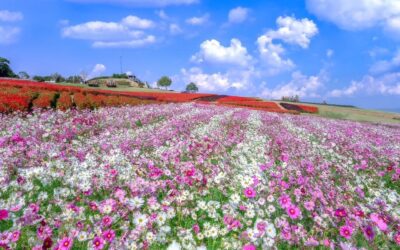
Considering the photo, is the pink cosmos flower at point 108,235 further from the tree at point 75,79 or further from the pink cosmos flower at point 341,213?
the tree at point 75,79

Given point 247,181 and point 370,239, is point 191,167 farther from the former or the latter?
point 370,239

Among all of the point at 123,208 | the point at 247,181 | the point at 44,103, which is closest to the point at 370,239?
the point at 247,181

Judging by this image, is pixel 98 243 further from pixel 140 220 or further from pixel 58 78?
pixel 58 78

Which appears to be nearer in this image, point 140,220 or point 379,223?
→ point 140,220

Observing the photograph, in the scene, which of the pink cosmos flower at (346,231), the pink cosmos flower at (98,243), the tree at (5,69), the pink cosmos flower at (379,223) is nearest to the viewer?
the pink cosmos flower at (98,243)

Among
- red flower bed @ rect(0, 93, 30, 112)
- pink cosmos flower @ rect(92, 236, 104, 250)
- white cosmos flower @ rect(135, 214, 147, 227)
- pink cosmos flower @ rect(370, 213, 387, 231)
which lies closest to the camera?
pink cosmos flower @ rect(92, 236, 104, 250)

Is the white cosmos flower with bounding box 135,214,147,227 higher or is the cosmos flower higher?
the white cosmos flower with bounding box 135,214,147,227

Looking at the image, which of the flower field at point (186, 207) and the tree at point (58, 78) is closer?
the flower field at point (186, 207)

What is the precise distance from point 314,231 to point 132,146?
6.99m

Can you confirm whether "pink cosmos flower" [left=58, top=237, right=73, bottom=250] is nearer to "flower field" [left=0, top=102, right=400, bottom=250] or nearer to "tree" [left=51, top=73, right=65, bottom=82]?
"flower field" [left=0, top=102, right=400, bottom=250]

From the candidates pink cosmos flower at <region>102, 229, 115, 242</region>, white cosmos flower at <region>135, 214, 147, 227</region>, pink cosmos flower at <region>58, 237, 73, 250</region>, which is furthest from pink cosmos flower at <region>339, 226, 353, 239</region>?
pink cosmos flower at <region>58, 237, 73, 250</region>

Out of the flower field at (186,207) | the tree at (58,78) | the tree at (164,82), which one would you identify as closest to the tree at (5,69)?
the tree at (58,78)

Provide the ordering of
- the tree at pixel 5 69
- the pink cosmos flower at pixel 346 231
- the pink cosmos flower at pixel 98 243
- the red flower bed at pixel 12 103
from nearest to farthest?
the pink cosmos flower at pixel 98 243
the pink cosmos flower at pixel 346 231
the red flower bed at pixel 12 103
the tree at pixel 5 69

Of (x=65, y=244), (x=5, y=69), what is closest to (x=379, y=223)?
(x=65, y=244)
